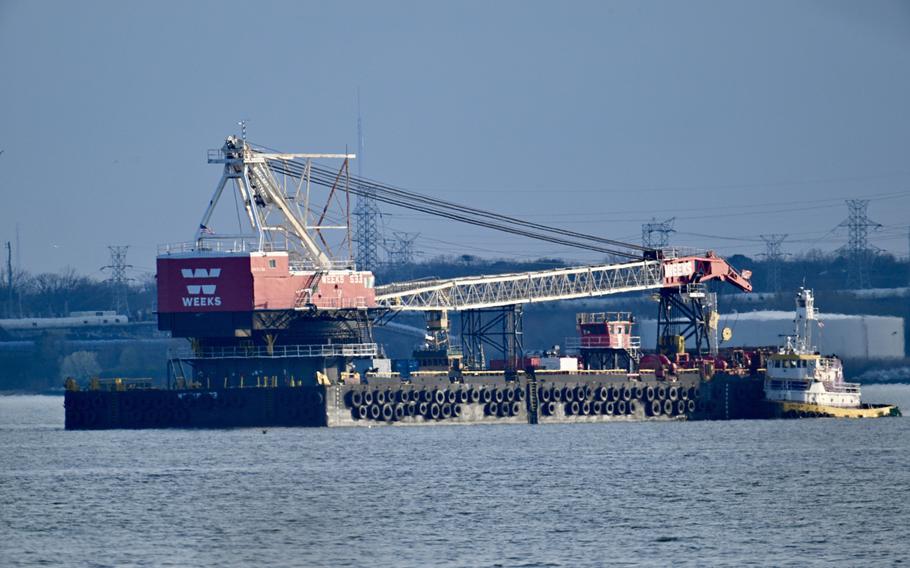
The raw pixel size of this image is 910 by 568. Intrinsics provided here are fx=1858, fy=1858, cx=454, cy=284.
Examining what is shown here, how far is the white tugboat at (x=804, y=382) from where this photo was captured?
10650cm

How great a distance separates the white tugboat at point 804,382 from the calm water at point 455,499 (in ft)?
33.9

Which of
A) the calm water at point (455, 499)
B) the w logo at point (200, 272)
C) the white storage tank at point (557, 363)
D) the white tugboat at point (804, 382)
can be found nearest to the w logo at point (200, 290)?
the w logo at point (200, 272)

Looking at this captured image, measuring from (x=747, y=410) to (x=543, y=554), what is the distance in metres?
58.2

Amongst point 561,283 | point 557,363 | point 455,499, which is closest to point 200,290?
point 557,363

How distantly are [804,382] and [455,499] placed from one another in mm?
46826

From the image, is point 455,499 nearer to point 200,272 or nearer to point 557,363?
point 200,272

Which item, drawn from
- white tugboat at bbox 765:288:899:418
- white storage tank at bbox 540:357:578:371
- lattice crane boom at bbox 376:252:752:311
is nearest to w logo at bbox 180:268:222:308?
lattice crane boom at bbox 376:252:752:311

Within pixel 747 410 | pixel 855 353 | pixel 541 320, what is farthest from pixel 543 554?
pixel 541 320

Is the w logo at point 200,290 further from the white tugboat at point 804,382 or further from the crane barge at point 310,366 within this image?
the white tugboat at point 804,382

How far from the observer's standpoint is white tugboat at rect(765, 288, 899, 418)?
106500mm

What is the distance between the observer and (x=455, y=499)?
64750 mm

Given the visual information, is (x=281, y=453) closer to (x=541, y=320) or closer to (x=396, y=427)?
(x=396, y=427)

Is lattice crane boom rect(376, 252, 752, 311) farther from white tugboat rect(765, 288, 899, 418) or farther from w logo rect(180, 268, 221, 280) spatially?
w logo rect(180, 268, 221, 280)

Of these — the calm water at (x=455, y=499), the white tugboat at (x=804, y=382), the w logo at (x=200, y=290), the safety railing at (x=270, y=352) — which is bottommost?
the calm water at (x=455, y=499)
